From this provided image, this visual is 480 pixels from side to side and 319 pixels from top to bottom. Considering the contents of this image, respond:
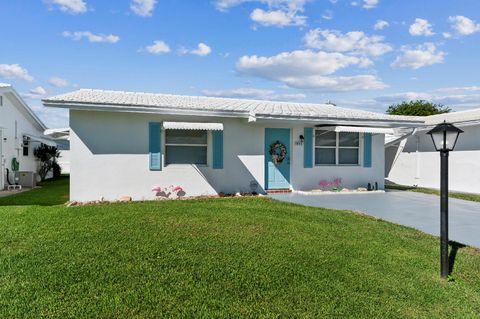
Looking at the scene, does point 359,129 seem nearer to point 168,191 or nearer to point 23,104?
point 168,191

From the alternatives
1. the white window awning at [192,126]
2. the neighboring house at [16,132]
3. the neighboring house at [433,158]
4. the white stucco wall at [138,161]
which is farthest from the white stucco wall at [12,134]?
the neighboring house at [433,158]

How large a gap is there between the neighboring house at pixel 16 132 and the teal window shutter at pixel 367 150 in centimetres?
2014

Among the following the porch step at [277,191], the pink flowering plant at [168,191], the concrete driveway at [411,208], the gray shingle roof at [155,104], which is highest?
the gray shingle roof at [155,104]

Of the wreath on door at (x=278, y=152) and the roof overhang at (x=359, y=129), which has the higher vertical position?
the roof overhang at (x=359, y=129)

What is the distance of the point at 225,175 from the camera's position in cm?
1500

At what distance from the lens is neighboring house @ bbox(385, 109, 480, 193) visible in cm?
1817

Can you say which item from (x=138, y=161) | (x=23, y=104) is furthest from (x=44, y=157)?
(x=138, y=161)

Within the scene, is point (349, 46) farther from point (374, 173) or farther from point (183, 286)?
point (183, 286)

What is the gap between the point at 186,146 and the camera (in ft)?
48.1

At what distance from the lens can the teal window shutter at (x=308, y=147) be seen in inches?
646

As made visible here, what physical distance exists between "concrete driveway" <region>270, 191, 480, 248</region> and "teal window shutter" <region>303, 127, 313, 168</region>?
1856 millimetres

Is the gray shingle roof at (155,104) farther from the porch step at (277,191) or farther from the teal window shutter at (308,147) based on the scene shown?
the porch step at (277,191)

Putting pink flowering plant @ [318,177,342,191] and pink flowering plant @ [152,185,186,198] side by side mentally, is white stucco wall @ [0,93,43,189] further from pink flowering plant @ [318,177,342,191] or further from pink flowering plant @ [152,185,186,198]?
pink flowering plant @ [318,177,342,191]

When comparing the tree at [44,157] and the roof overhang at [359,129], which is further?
the tree at [44,157]
